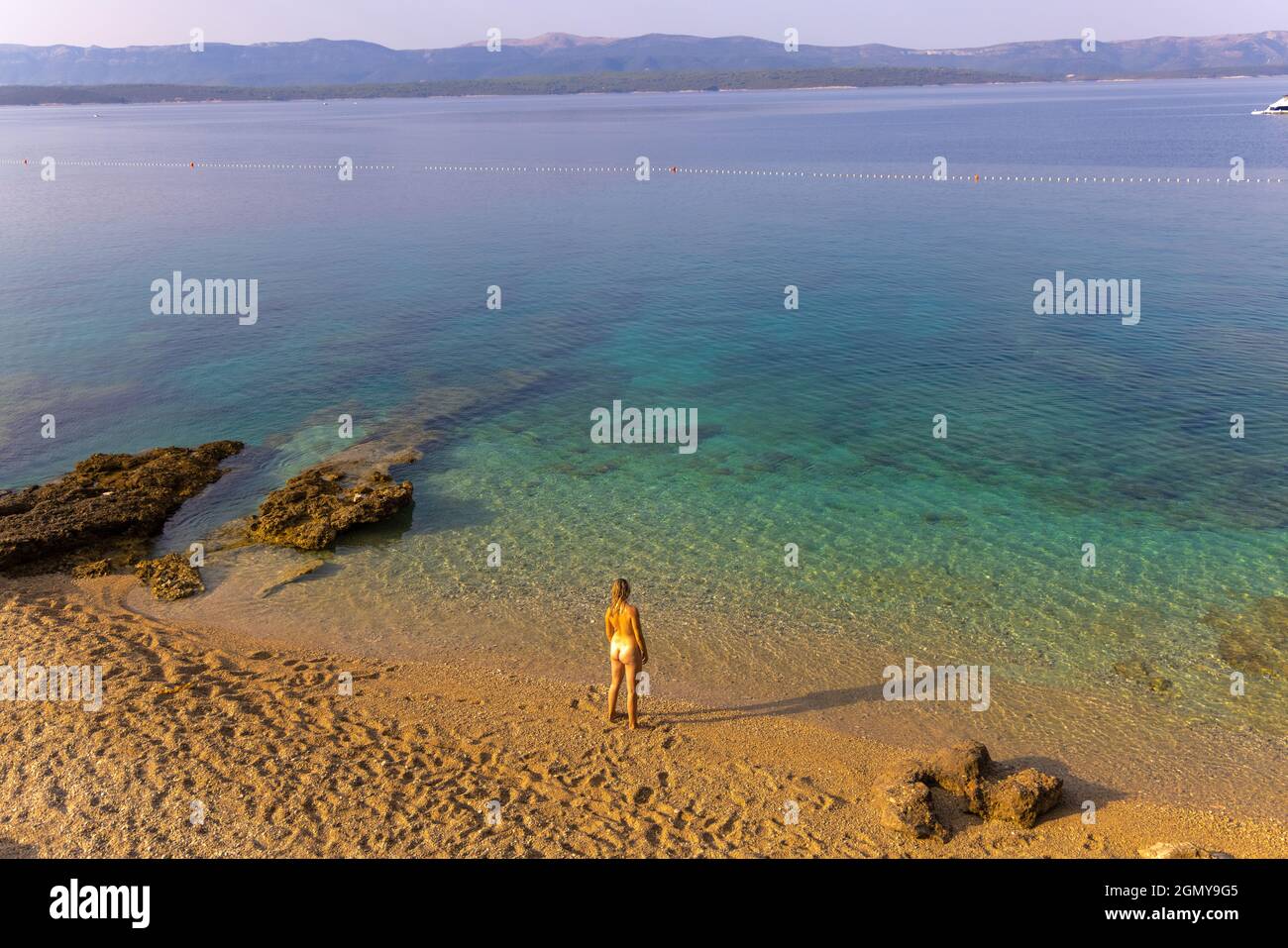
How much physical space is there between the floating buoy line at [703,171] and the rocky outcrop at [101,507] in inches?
2634

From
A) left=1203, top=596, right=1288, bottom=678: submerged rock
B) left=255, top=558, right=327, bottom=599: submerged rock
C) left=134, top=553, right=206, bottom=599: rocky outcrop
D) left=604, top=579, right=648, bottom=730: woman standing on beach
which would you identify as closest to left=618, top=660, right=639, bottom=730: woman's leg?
left=604, top=579, right=648, bottom=730: woman standing on beach

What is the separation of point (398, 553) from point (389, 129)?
163m

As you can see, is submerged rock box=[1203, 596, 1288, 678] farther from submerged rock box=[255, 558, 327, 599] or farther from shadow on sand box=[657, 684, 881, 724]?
submerged rock box=[255, 558, 327, 599]

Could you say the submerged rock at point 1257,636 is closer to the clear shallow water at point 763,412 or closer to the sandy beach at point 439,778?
the clear shallow water at point 763,412

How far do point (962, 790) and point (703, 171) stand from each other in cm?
8018

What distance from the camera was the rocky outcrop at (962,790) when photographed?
10875 millimetres

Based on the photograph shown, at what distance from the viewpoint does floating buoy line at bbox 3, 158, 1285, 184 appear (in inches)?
2753

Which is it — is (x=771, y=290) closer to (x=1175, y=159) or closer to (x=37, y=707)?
(x=37, y=707)

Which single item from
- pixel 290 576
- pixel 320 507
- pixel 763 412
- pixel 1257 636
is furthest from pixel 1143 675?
pixel 320 507

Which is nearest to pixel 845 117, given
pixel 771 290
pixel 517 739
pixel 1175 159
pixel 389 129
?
pixel 389 129

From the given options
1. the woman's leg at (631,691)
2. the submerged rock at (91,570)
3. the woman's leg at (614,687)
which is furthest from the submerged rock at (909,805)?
the submerged rock at (91,570)

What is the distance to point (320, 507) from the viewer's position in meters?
19.7

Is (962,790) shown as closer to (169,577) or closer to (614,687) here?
(614,687)

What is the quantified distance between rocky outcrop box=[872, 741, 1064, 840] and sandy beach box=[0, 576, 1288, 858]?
17cm
